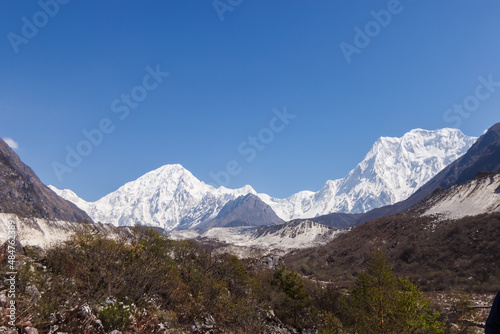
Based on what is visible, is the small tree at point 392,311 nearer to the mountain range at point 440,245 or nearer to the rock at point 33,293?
the rock at point 33,293

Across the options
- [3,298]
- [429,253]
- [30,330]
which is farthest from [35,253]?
[429,253]

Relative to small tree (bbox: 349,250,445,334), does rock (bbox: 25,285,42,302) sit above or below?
above

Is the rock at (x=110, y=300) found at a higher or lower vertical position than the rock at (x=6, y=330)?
lower

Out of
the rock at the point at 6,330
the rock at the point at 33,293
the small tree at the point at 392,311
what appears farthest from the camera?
the small tree at the point at 392,311

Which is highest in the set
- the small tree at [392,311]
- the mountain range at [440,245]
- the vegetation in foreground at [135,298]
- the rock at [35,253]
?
the rock at [35,253]

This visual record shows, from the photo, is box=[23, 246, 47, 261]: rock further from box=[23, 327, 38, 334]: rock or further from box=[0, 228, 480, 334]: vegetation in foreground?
box=[23, 327, 38, 334]: rock

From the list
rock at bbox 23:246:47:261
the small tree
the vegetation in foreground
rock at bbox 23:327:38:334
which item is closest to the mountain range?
the small tree

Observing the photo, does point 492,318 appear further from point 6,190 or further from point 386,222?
point 6,190

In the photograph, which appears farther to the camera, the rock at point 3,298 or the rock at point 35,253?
the rock at point 35,253

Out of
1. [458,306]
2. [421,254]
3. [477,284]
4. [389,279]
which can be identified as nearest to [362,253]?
[421,254]

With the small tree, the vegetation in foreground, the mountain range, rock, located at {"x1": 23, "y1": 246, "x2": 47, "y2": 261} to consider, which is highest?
rock, located at {"x1": 23, "y1": 246, "x2": 47, "y2": 261}

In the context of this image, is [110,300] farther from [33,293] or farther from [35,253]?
[35,253]

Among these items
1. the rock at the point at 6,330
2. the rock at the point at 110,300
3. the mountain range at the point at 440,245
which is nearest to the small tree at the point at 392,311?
the rock at the point at 110,300

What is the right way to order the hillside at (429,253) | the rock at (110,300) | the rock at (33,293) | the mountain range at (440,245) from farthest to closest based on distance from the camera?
the mountain range at (440,245) < the hillside at (429,253) < the rock at (110,300) < the rock at (33,293)
